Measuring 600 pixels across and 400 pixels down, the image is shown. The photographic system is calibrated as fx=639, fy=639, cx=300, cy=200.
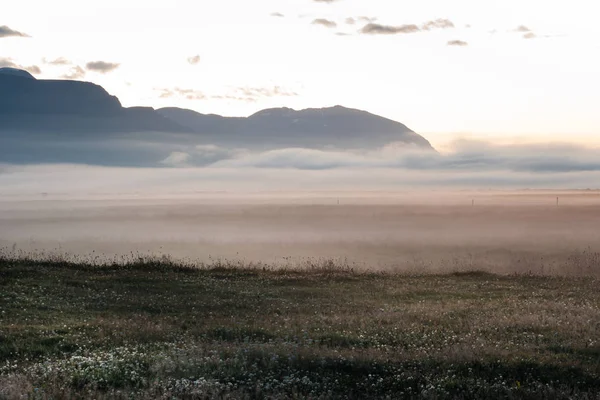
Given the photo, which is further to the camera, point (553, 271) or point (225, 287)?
point (553, 271)

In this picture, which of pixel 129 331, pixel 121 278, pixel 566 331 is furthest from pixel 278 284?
pixel 566 331

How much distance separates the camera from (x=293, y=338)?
68.6 feet

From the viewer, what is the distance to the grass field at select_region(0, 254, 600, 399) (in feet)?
50.4

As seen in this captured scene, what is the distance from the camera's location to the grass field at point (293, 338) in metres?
15.4

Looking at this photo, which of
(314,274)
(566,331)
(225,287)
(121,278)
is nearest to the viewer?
(566,331)

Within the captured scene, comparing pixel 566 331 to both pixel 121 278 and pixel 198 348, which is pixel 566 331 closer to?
pixel 198 348

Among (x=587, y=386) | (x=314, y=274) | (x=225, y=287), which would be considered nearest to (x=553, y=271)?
(x=314, y=274)

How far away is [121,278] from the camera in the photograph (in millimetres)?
39250

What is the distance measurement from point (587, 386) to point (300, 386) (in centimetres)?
713

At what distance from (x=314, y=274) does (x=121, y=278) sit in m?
13.0

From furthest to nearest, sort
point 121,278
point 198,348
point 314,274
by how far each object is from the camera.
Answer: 1. point 314,274
2. point 121,278
3. point 198,348

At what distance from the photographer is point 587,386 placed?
15.8 metres

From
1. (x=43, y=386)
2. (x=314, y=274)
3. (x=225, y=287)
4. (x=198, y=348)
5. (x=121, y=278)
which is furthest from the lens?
(x=314, y=274)

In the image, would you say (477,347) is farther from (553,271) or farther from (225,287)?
(553,271)
